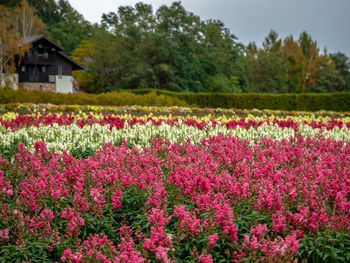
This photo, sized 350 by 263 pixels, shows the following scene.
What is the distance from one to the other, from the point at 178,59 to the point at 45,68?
2367cm

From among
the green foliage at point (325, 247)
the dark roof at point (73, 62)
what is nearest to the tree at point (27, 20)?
the dark roof at point (73, 62)

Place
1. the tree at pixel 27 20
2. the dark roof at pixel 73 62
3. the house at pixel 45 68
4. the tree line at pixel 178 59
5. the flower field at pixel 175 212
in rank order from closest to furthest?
the flower field at pixel 175 212 → the tree line at pixel 178 59 → the dark roof at pixel 73 62 → the house at pixel 45 68 → the tree at pixel 27 20

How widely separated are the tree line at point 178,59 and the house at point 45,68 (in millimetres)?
3858

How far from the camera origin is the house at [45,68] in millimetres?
51812

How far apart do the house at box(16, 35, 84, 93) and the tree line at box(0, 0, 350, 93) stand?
386cm

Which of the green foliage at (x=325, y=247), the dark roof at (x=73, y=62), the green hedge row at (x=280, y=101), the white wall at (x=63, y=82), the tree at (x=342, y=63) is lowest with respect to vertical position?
the green foliage at (x=325, y=247)

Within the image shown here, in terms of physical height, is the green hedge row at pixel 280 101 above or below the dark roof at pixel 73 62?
below

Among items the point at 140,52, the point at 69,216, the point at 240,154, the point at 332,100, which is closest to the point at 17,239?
the point at 69,216

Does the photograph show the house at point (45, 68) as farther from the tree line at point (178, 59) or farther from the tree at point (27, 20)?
the tree at point (27, 20)

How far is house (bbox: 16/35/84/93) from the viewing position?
51.8 meters

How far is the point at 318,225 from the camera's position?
10.5 feet

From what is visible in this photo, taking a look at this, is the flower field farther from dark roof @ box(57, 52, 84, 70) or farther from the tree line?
dark roof @ box(57, 52, 84, 70)

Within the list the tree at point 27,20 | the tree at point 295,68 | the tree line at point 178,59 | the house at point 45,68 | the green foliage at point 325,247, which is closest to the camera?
the green foliage at point 325,247

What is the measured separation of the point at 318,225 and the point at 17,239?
2683 mm
